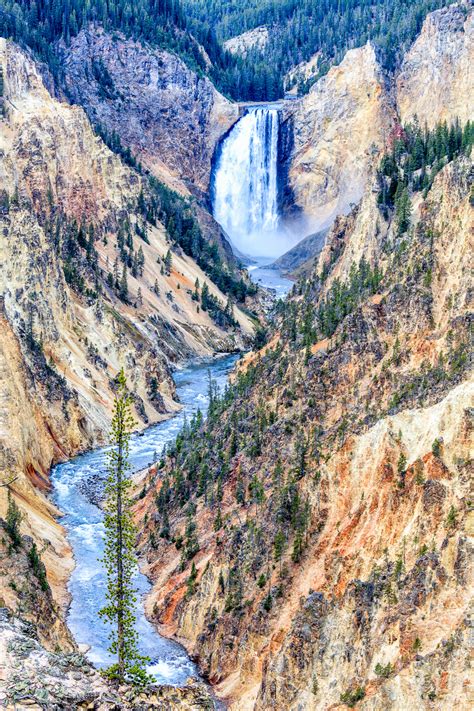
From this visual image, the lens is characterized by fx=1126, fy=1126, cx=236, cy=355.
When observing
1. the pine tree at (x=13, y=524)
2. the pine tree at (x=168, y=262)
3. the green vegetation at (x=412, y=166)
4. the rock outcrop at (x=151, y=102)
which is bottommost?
the pine tree at (x=13, y=524)

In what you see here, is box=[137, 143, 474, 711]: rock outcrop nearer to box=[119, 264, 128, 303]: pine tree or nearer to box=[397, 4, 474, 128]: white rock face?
box=[119, 264, 128, 303]: pine tree

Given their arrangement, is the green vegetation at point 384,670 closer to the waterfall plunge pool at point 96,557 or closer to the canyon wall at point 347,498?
the canyon wall at point 347,498

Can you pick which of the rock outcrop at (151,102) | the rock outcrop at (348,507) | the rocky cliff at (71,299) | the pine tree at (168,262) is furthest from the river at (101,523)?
the rock outcrop at (151,102)

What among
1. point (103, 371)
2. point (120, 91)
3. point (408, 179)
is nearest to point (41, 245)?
point (103, 371)

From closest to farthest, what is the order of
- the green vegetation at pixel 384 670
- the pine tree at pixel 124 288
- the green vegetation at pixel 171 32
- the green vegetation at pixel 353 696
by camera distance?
the green vegetation at pixel 384 670, the green vegetation at pixel 353 696, the pine tree at pixel 124 288, the green vegetation at pixel 171 32

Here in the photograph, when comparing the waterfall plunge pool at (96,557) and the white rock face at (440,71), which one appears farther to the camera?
the white rock face at (440,71)

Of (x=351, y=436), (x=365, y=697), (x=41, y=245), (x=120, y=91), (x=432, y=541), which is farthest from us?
(x=120, y=91)

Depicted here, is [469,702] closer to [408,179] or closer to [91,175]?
[408,179]
